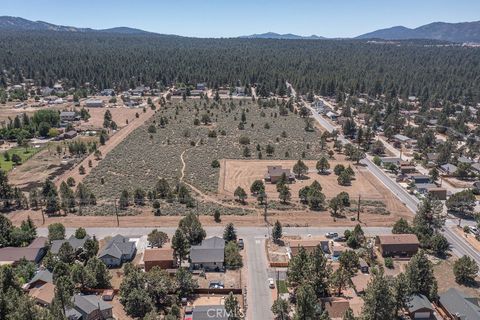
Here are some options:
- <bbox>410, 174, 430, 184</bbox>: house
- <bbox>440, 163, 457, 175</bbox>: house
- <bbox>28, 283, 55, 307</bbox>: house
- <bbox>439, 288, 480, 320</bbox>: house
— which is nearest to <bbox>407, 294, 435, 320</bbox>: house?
<bbox>439, 288, 480, 320</bbox>: house

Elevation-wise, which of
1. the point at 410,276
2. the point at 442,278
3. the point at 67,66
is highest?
the point at 67,66

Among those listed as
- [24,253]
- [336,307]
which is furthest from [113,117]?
[336,307]

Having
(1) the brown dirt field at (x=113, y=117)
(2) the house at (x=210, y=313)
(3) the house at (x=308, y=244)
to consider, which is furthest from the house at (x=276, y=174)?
(1) the brown dirt field at (x=113, y=117)

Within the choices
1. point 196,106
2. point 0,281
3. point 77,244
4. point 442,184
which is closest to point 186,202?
point 77,244

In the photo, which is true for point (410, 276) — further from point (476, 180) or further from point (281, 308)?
point (476, 180)

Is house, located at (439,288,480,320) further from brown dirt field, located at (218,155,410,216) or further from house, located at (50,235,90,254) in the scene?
house, located at (50,235,90,254)

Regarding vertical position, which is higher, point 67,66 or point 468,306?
point 67,66
